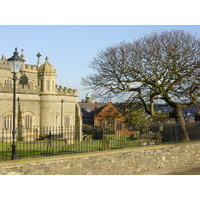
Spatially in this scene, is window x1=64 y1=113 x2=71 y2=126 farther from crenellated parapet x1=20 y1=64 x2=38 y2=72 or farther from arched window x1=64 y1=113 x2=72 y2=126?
crenellated parapet x1=20 y1=64 x2=38 y2=72

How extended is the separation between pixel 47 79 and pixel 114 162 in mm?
22580

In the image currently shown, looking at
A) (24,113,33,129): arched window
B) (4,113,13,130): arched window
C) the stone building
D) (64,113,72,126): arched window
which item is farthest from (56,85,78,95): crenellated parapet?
(4,113,13,130): arched window

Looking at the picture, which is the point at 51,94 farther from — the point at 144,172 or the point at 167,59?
the point at 144,172

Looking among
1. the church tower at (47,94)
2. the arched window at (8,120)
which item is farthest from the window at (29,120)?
the arched window at (8,120)

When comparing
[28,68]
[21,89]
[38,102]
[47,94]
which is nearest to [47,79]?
[47,94]

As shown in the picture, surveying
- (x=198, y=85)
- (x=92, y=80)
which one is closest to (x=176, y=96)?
(x=198, y=85)

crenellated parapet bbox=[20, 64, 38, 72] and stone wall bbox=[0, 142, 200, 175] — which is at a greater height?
crenellated parapet bbox=[20, 64, 38, 72]

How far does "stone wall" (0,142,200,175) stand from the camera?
9.82 metres

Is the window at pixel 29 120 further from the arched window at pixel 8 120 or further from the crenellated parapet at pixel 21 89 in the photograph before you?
the crenellated parapet at pixel 21 89

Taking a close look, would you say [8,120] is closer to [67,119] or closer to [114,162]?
[67,119]

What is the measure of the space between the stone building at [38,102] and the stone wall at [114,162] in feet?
43.8

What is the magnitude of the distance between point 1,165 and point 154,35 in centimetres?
1523

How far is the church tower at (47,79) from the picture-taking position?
3306 cm

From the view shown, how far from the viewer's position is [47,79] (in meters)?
Result: 33.2
